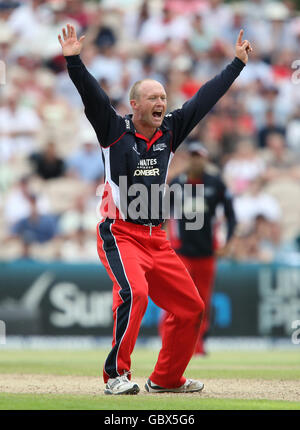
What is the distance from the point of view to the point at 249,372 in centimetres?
895

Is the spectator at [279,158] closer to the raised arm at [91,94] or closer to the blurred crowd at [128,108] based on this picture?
the blurred crowd at [128,108]

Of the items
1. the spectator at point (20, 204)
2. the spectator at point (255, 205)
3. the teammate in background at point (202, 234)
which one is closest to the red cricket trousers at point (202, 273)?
the teammate in background at point (202, 234)

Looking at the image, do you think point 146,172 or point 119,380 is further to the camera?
point 146,172

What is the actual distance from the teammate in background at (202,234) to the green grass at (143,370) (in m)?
1.01

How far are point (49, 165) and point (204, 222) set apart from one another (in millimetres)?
5963

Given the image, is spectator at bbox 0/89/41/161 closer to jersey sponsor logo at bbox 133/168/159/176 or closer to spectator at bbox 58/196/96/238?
spectator at bbox 58/196/96/238

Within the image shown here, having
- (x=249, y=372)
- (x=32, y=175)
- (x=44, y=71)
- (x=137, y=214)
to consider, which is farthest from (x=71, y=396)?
(x=44, y=71)

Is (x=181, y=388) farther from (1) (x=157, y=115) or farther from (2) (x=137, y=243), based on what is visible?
(1) (x=157, y=115)

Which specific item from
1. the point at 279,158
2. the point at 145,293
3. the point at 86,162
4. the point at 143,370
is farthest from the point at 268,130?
the point at 145,293

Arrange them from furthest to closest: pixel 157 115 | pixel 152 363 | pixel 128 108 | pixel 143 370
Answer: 1. pixel 128 108
2. pixel 152 363
3. pixel 143 370
4. pixel 157 115

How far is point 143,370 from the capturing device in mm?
9219

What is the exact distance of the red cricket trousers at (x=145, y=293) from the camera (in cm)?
654

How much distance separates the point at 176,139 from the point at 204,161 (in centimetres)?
474
